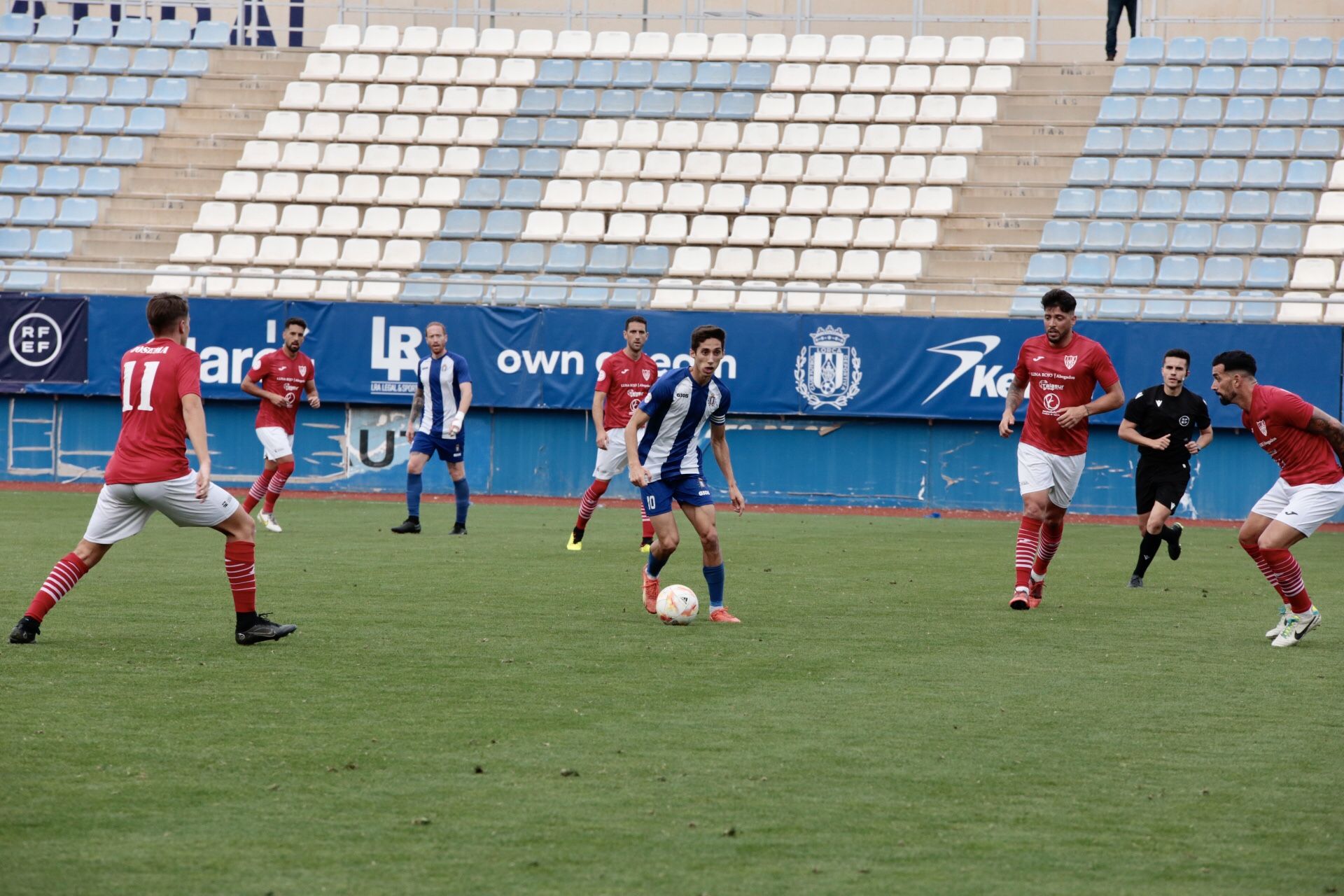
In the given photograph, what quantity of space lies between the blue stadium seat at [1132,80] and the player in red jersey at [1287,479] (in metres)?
17.7

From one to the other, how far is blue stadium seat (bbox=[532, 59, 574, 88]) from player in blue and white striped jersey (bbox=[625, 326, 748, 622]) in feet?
61.8

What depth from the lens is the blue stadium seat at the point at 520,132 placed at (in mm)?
27234

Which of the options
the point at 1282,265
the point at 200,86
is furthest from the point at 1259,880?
the point at 200,86

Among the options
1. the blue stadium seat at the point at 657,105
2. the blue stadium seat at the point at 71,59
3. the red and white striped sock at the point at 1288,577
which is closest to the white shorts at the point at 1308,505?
the red and white striped sock at the point at 1288,577

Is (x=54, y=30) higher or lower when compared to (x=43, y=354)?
higher

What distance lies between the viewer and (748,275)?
24.2m

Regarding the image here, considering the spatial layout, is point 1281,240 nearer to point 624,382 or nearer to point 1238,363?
point 624,382

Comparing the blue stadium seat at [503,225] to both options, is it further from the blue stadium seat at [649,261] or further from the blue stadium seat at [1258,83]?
the blue stadium seat at [1258,83]

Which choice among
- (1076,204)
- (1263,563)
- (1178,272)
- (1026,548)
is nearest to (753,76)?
(1076,204)

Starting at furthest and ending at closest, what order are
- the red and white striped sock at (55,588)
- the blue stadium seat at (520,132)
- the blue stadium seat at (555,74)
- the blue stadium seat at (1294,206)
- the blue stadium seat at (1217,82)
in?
the blue stadium seat at (555,74), the blue stadium seat at (520,132), the blue stadium seat at (1217,82), the blue stadium seat at (1294,206), the red and white striped sock at (55,588)

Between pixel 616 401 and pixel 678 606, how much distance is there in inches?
233

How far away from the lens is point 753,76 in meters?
27.7

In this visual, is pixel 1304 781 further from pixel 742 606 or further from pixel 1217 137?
pixel 1217 137

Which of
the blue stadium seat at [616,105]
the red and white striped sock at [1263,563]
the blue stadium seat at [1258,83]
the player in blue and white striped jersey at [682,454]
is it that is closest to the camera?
the red and white striped sock at [1263,563]
